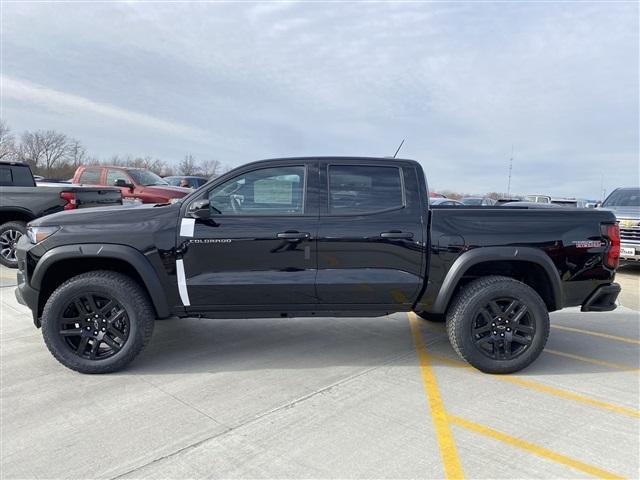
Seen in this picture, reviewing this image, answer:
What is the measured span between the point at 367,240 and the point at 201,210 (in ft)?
4.56

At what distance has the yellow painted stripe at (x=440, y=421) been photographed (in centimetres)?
253

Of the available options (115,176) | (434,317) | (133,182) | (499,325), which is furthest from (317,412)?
(115,176)

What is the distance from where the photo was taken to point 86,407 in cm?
320

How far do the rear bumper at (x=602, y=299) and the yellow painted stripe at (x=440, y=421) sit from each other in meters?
1.51

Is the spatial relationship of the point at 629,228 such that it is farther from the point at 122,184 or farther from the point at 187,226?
the point at 122,184

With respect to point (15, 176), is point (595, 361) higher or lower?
lower

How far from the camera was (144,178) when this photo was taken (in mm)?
11727

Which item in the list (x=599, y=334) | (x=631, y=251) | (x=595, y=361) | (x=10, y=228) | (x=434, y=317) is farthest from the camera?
(x=631, y=251)

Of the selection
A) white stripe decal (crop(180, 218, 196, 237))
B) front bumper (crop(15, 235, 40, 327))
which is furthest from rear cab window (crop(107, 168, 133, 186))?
white stripe decal (crop(180, 218, 196, 237))

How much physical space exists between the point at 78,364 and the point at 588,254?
443 centimetres

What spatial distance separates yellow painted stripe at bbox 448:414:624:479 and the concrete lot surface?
1 cm

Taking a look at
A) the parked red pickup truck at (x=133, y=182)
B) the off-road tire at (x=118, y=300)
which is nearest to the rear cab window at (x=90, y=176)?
the parked red pickup truck at (x=133, y=182)

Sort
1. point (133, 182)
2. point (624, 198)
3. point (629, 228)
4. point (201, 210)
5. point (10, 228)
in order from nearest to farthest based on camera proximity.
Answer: point (201, 210) < point (10, 228) < point (629, 228) < point (624, 198) < point (133, 182)

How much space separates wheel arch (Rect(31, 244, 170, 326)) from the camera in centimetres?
359
